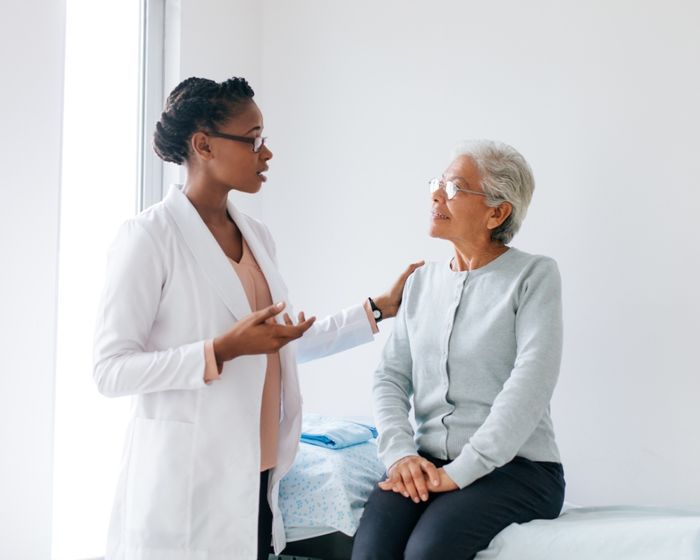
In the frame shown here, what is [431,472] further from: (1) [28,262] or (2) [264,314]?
(1) [28,262]

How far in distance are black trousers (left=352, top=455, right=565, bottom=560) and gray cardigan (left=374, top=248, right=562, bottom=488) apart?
0.04m

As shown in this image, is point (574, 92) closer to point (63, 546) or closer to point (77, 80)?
point (77, 80)

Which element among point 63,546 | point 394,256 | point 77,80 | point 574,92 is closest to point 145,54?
point 77,80

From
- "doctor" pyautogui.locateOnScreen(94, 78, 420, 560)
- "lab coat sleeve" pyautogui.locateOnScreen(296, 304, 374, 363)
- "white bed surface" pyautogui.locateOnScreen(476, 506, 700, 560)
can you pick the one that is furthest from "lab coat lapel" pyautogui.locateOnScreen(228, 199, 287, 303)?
"white bed surface" pyautogui.locateOnScreen(476, 506, 700, 560)

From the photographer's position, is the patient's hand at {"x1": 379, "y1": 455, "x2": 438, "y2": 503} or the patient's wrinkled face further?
the patient's wrinkled face

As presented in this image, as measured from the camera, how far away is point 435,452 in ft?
6.29

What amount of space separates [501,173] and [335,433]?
85cm

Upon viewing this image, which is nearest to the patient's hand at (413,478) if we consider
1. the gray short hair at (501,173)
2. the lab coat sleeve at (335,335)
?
the lab coat sleeve at (335,335)

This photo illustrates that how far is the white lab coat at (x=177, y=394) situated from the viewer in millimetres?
1618

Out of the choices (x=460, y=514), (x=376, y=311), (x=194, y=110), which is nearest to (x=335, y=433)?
(x=376, y=311)

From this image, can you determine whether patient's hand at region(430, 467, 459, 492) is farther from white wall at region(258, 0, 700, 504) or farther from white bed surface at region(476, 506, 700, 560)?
white wall at region(258, 0, 700, 504)

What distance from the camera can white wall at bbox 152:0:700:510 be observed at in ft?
7.22

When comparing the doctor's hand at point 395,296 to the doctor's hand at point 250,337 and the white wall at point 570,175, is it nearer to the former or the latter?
the white wall at point 570,175

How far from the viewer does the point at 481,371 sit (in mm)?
1894
